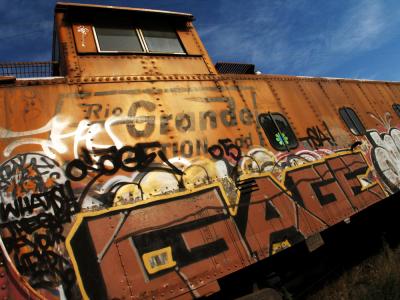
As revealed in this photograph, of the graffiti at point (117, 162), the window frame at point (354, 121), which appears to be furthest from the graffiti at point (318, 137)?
the graffiti at point (117, 162)

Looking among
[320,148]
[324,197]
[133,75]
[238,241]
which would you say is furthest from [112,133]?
[320,148]

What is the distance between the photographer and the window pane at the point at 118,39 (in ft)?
16.3

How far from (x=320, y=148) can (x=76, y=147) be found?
14.6 ft

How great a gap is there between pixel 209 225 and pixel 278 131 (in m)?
2.47

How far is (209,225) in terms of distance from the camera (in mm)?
3662

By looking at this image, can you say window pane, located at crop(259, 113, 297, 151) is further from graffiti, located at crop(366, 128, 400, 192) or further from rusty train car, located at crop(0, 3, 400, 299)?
graffiti, located at crop(366, 128, 400, 192)

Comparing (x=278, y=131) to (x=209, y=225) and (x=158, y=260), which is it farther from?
(x=158, y=260)

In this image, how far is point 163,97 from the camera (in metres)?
4.50

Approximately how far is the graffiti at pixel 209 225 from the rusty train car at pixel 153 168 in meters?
0.02

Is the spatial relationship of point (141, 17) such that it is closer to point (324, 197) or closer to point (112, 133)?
point (112, 133)

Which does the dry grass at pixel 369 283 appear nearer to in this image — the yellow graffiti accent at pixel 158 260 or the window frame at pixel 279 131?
the window frame at pixel 279 131

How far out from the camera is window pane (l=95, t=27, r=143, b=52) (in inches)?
196

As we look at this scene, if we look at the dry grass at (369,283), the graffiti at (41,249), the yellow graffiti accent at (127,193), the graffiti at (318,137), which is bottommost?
the dry grass at (369,283)

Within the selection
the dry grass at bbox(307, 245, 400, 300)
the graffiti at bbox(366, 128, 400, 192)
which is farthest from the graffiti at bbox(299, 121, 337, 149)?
the dry grass at bbox(307, 245, 400, 300)
